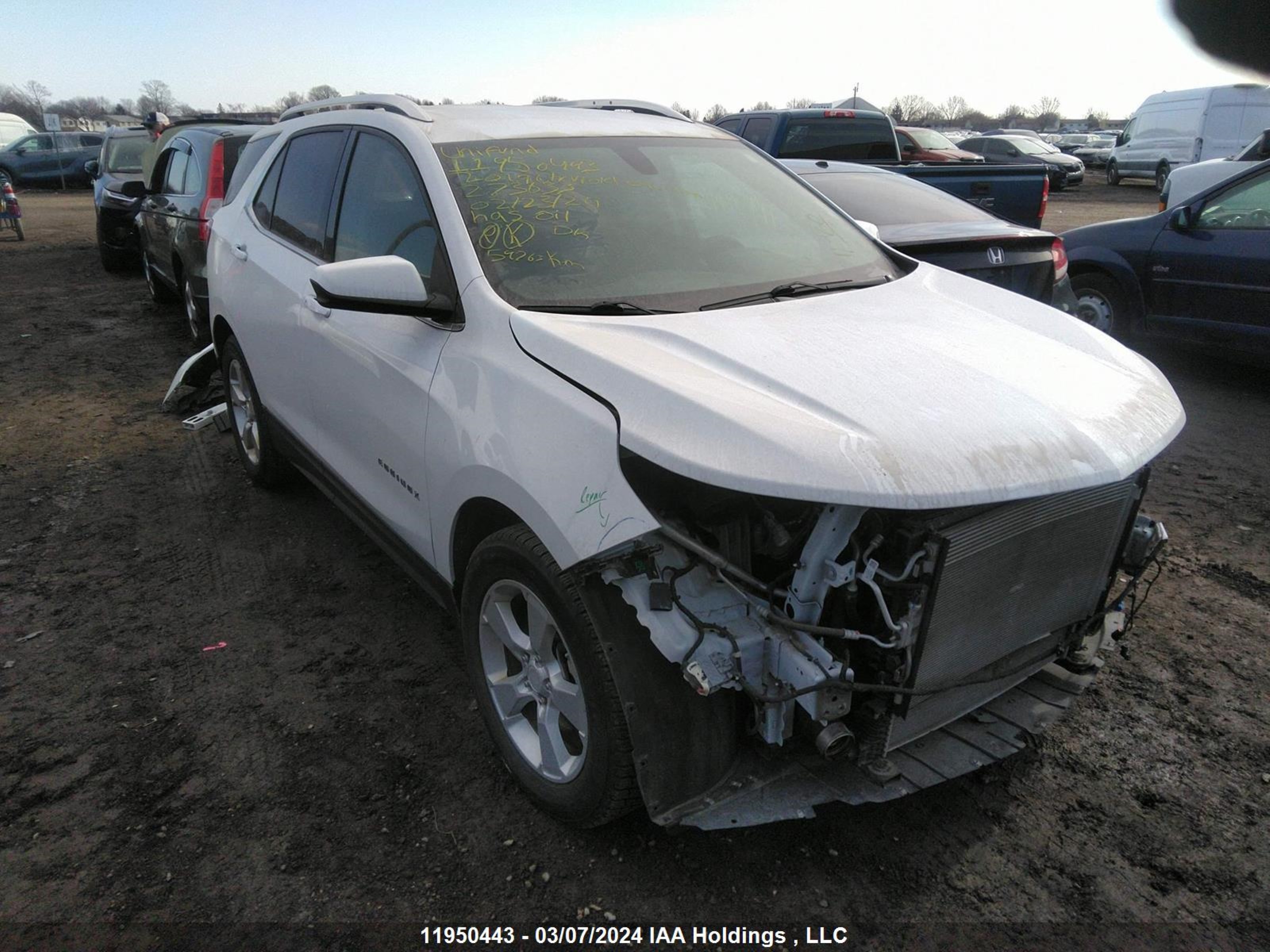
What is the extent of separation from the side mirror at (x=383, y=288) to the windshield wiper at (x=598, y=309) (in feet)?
0.95

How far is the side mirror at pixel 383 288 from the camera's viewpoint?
253 cm

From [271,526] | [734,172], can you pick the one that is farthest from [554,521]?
[271,526]

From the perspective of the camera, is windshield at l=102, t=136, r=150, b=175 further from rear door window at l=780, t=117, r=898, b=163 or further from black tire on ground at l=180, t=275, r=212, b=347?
rear door window at l=780, t=117, r=898, b=163

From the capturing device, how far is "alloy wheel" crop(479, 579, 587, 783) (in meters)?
2.33

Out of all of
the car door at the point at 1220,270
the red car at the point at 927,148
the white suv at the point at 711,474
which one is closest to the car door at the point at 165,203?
the white suv at the point at 711,474

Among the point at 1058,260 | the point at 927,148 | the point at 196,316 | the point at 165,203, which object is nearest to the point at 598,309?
the point at 1058,260

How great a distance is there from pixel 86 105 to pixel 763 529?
320 feet

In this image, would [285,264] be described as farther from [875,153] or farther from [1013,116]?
[875,153]

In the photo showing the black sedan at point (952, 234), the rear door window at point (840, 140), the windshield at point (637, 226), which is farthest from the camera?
the rear door window at point (840, 140)

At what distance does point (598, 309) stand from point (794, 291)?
68 cm

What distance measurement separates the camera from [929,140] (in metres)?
17.5

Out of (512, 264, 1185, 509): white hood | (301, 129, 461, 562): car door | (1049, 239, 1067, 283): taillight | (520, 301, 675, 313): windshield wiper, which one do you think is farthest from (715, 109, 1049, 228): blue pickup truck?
(520, 301, 675, 313): windshield wiper

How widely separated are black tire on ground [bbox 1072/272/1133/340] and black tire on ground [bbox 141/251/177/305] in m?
8.07

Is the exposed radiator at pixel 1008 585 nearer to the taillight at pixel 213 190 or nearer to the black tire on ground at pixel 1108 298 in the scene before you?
the black tire on ground at pixel 1108 298
